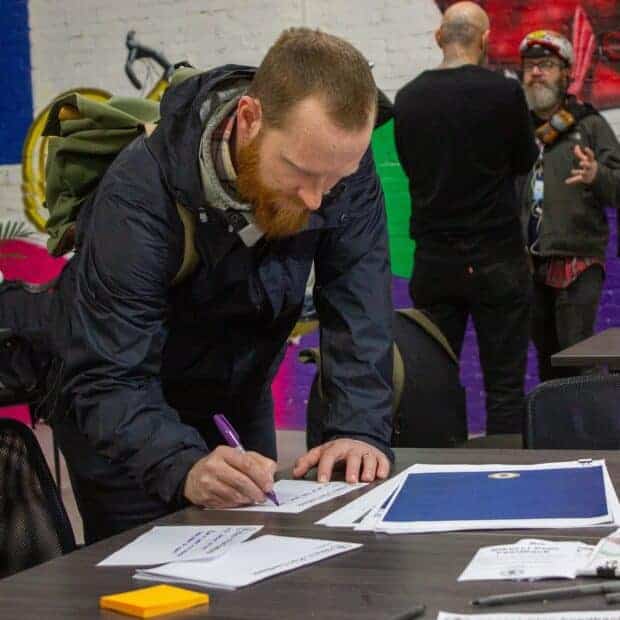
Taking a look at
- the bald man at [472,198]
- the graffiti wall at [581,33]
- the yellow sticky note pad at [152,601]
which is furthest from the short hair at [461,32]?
the yellow sticky note pad at [152,601]

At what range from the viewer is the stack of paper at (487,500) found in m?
1.62

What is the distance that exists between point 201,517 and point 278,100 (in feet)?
2.00

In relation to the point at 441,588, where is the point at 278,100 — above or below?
above

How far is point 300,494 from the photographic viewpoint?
1891mm

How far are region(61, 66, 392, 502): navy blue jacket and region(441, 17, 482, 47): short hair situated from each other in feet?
7.22

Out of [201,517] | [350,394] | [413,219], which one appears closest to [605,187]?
[413,219]

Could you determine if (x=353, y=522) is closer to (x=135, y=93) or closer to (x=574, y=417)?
(x=574, y=417)

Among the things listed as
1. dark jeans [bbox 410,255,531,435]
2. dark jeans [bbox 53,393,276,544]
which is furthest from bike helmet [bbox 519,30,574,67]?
dark jeans [bbox 53,393,276,544]

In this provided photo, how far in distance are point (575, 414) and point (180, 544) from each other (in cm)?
119

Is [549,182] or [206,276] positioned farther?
[549,182]

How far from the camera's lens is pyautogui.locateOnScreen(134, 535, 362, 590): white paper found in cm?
143

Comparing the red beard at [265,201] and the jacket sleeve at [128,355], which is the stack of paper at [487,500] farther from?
the red beard at [265,201]

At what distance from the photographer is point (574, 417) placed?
256cm

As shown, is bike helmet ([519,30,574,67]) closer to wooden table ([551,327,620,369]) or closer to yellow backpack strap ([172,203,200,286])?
wooden table ([551,327,620,369])
